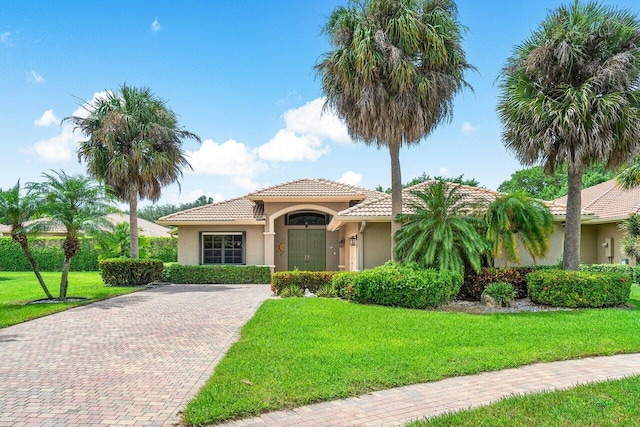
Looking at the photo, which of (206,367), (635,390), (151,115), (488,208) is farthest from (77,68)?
(635,390)

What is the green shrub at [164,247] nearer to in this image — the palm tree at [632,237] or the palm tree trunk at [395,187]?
the palm tree trunk at [395,187]

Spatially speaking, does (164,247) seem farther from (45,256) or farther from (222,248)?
(222,248)

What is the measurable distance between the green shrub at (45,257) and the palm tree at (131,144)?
1137 centimetres

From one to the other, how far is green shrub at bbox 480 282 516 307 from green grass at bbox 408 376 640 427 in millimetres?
6918

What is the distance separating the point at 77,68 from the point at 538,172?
145 ft

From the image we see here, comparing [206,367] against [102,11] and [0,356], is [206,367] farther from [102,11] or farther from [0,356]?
[102,11]

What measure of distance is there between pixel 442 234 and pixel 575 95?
5.23 metres

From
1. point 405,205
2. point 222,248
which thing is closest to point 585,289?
point 405,205

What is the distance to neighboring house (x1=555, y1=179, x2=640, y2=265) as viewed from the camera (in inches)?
810

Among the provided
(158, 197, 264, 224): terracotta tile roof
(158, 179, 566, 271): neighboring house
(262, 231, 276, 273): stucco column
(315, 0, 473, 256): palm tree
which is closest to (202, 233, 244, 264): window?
(158, 179, 566, 271): neighboring house

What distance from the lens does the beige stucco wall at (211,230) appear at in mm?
22219

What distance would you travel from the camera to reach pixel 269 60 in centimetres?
1686

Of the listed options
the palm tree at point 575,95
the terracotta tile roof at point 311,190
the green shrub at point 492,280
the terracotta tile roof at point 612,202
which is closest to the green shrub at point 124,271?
the terracotta tile roof at point 311,190

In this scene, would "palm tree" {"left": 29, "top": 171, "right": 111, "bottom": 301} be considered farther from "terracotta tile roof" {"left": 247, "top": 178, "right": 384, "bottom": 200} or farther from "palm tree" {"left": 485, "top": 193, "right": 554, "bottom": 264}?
"palm tree" {"left": 485, "top": 193, "right": 554, "bottom": 264}
